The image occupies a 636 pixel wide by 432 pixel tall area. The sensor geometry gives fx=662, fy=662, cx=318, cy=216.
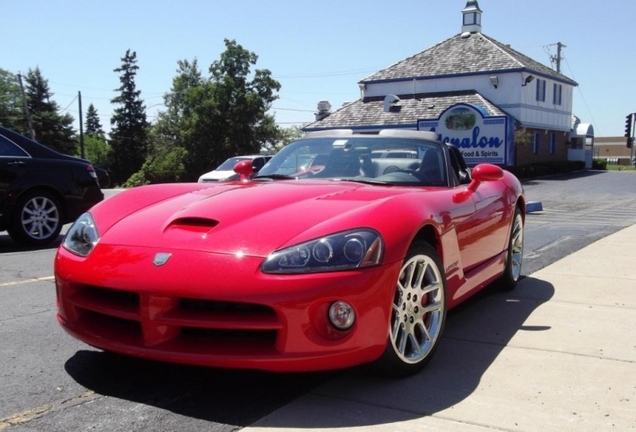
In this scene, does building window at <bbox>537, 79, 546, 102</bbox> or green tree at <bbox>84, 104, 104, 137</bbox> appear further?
green tree at <bbox>84, 104, 104, 137</bbox>

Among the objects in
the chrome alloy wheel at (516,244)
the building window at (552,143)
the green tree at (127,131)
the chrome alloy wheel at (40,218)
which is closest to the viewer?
the chrome alloy wheel at (516,244)

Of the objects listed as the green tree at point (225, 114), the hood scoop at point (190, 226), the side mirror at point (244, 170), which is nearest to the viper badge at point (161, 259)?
the hood scoop at point (190, 226)

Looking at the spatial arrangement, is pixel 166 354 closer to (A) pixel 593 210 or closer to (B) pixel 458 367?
(B) pixel 458 367

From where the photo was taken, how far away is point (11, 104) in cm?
7600

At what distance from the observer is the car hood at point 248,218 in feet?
10.2

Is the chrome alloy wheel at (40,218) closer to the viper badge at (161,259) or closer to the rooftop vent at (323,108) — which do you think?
the viper badge at (161,259)

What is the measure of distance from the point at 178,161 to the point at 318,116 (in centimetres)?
1135

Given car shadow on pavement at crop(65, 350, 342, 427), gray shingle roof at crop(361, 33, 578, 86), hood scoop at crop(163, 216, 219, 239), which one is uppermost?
gray shingle roof at crop(361, 33, 578, 86)

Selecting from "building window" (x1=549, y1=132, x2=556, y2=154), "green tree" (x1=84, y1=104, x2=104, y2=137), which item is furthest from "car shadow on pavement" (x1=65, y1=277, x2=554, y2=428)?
"green tree" (x1=84, y1=104, x2=104, y2=137)

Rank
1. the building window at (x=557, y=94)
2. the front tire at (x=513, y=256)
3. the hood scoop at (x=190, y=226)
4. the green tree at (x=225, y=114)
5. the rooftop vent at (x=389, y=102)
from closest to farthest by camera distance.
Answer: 1. the hood scoop at (x=190, y=226)
2. the front tire at (x=513, y=256)
3. the rooftop vent at (x=389, y=102)
4. the building window at (x=557, y=94)
5. the green tree at (x=225, y=114)

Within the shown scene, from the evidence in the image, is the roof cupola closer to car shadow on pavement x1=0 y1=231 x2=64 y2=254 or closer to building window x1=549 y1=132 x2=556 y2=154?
building window x1=549 y1=132 x2=556 y2=154

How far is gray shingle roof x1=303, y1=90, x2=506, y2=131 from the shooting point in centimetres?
3550

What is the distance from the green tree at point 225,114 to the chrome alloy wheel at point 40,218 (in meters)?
41.1

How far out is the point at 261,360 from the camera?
9.37 feet
